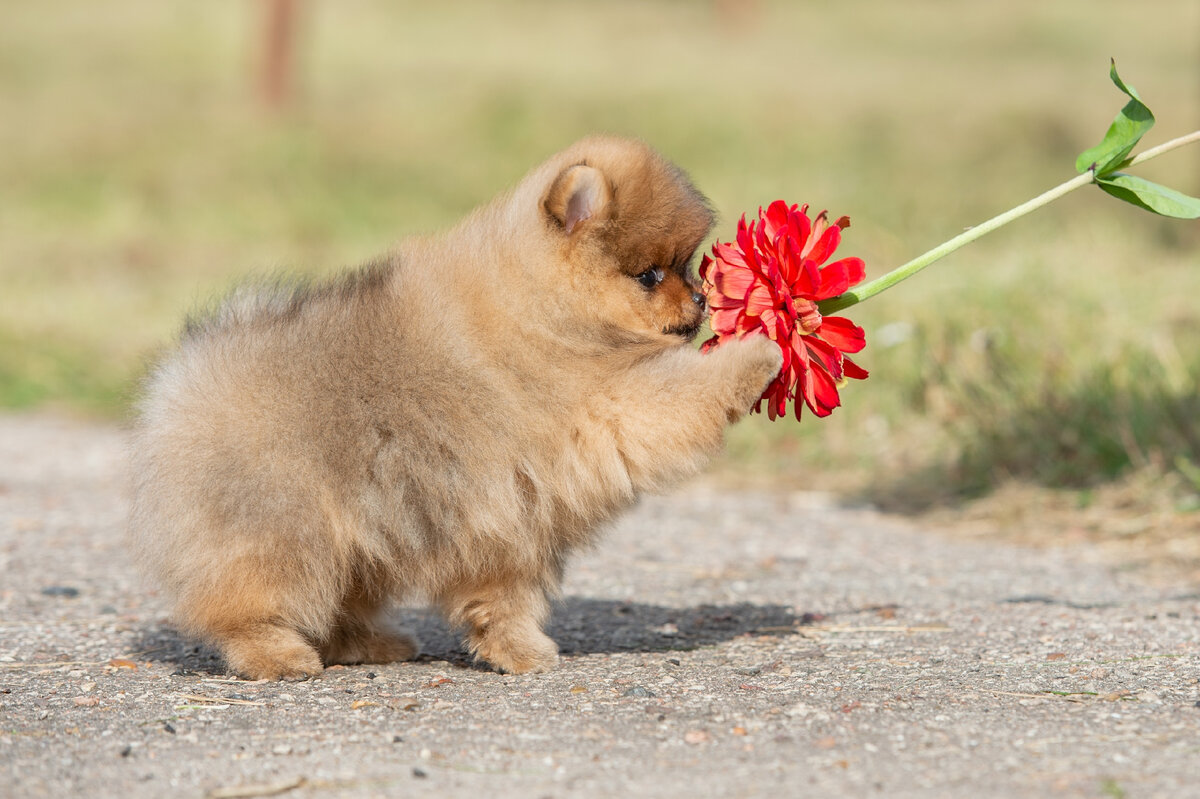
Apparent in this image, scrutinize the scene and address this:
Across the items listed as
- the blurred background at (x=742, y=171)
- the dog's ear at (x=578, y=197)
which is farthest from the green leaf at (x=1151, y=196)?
the blurred background at (x=742, y=171)

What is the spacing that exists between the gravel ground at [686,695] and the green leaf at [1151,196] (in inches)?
53.4

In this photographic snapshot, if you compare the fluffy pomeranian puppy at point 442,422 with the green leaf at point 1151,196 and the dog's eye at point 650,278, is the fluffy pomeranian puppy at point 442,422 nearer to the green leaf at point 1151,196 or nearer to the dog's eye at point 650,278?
the dog's eye at point 650,278

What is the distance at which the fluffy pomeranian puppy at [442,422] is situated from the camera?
379 cm

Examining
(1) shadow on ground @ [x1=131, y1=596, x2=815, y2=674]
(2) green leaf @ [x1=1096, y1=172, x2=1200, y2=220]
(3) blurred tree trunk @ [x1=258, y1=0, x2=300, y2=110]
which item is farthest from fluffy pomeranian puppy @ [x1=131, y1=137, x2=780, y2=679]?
(3) blurred tree trunk @ [x1=258, y1=0, x2=300, y2=110]

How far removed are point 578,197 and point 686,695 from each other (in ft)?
4.92

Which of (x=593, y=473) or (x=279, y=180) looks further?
(x=279, y=180)

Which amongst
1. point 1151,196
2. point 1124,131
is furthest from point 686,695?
point 1124,131

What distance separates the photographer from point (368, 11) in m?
26.8

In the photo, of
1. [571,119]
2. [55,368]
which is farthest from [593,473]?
[571,119]

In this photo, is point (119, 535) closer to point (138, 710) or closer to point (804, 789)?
point (138, 710)

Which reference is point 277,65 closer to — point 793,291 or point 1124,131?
point 793,291

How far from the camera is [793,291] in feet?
12.8

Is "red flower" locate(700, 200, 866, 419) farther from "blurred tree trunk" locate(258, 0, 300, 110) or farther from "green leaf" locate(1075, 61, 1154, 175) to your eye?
"blurred tree trunk" locate(258, 0, 300, 110)

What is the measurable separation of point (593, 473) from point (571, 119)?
1560cm
